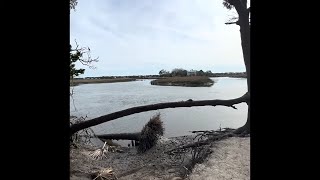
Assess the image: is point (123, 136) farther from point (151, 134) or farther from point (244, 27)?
point (244, 27)

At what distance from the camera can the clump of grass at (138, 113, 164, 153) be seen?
483 inches

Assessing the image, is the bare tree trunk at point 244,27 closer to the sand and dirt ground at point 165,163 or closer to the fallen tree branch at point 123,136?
the sand and dirt ground at point 165,163

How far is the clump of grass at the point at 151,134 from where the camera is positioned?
1227 cm

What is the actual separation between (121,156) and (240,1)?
285 inches

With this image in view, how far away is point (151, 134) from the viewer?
12.4 metres
